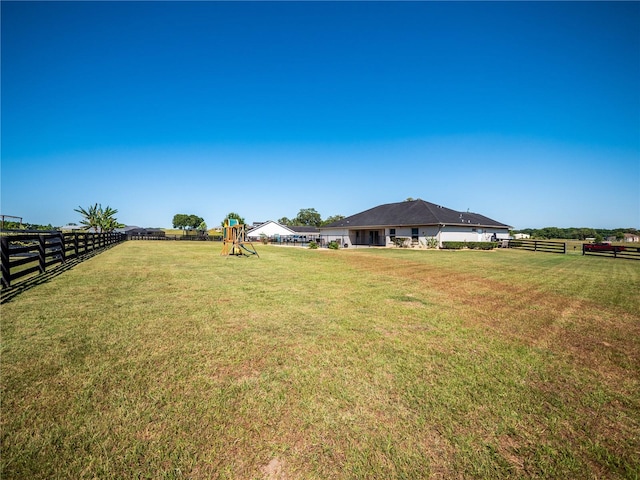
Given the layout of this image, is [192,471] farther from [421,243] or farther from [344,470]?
[421,243]

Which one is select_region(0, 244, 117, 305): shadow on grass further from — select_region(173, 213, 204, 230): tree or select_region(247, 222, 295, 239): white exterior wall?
select_region(173, 213, 204, 230): tree

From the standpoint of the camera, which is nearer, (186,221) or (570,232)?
(570,232)

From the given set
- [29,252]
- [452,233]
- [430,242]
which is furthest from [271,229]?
[29,252]

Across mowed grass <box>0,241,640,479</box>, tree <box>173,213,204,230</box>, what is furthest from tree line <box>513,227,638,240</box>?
tree <box>173,213,204,230</box>

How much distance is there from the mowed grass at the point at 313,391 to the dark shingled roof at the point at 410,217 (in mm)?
25556

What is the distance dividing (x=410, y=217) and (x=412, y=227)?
170 cm

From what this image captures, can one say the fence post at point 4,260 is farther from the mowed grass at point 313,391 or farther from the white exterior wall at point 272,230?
the white exterior wall at point 272,230

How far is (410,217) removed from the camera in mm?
32844

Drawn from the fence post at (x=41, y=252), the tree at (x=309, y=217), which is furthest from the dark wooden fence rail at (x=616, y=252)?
the tree at (x=309, y=217)

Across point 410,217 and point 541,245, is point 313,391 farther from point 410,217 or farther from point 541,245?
point 541,245

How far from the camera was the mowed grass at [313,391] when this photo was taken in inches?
87.4

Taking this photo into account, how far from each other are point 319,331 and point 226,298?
3.11 metres

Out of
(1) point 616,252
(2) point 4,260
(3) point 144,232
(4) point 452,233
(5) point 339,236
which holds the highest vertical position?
(3) point 144,232

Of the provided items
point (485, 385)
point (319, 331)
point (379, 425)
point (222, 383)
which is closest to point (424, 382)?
point (485, 385)
